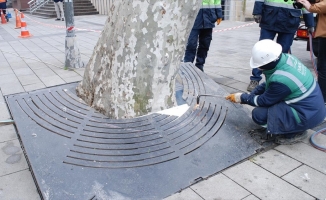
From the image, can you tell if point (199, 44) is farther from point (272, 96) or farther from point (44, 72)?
point (44, 72)

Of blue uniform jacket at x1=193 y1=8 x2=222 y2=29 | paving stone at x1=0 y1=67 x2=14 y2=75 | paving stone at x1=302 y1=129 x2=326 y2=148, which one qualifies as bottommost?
paving stone at x1=302 y1=129 x2=326 y2=148

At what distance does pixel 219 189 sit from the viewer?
8.14 ft

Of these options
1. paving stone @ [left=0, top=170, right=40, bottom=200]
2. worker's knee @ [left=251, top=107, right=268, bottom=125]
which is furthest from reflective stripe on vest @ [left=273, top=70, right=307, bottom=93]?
paving stone @ [left=0, top=170, right=40, bottom=200]

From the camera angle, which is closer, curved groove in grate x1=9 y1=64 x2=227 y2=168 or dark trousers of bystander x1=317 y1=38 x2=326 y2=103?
curved groove in grate x1=9 y1=64 x2=227 y2=168

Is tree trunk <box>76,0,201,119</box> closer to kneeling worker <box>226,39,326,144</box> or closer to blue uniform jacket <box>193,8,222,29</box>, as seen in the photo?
kneeling worker <box>226,39,326,144</box>

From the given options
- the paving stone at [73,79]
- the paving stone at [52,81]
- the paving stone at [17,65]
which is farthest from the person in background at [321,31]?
the paving stone at [17,65]

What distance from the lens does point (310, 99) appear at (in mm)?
2977

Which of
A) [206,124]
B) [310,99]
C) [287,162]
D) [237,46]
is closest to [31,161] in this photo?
[206,124]

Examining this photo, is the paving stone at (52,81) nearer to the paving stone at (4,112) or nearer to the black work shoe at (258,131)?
the paving stone at (4,112)

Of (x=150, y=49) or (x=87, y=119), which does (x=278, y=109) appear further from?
(x=87, y=119)

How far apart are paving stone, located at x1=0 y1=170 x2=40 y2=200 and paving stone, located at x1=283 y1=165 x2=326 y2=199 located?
2092 mm

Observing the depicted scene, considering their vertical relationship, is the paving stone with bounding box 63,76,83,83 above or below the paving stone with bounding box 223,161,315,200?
above

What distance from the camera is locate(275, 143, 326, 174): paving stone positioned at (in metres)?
2.80

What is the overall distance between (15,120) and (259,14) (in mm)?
3545
